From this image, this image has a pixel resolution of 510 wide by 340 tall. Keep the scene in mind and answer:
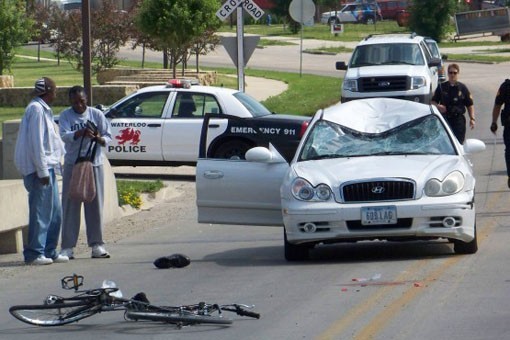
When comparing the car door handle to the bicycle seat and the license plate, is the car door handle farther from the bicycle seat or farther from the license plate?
the license plate

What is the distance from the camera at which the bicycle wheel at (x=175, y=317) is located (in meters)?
8.65

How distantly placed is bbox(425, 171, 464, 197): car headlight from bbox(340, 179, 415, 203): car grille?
173 millimetres

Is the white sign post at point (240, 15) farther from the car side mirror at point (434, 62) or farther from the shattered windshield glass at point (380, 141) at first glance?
the shattered windshield glass at point (380, 141)

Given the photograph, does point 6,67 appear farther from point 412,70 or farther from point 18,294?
point 18,294

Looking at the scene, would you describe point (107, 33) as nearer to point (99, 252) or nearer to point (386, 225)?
point (99, 252)

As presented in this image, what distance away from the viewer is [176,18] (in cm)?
3484

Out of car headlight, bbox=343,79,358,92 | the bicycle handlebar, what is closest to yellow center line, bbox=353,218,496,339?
the bicycle handlebar

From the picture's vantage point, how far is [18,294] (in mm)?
10914

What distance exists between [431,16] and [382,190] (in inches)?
2339

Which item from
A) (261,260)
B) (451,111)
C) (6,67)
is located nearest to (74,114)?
(261,260)

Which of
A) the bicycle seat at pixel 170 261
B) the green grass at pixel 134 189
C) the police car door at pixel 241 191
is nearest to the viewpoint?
the bicycle seat at pixel 170 261

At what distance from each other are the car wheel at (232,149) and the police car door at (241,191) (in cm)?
595

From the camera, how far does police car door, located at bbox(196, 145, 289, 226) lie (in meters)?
12.6

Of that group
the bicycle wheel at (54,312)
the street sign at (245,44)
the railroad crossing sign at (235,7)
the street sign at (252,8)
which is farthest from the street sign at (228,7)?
the bicycle wheel at (54,312)
